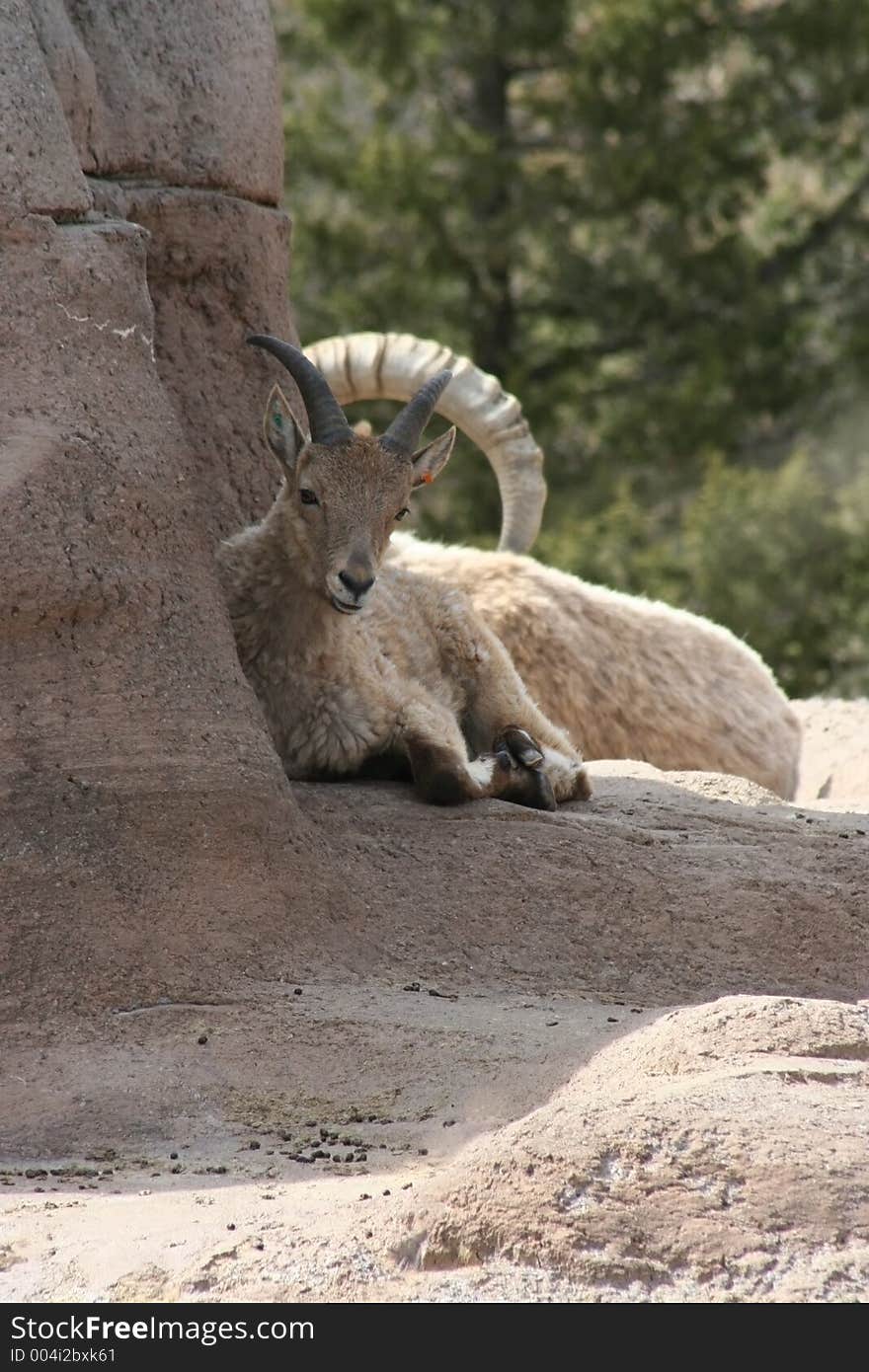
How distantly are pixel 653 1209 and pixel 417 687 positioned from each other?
3786 mm

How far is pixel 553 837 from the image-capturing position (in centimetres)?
637

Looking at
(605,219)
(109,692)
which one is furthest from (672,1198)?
(605,219)

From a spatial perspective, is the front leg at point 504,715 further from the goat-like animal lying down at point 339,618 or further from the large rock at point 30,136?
the large rock at point 30,136

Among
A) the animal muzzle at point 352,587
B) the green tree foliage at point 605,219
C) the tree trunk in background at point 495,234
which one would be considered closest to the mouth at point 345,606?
the animal muzzle at point 352,587

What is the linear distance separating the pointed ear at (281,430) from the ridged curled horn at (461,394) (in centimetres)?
281

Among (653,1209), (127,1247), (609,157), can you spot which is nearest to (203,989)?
(127,1247)

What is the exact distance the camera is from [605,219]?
21.9m

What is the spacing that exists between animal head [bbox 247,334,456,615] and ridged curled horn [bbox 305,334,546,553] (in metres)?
2.82

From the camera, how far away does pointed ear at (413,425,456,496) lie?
22.7 ft

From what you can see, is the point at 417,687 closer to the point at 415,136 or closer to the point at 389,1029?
the point at 389,1029

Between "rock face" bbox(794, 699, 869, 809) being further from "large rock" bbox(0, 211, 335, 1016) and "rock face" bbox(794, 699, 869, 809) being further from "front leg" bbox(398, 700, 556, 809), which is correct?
"large rock" bbox(0, 211, 335, 1016)

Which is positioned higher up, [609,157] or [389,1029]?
[609,157]
